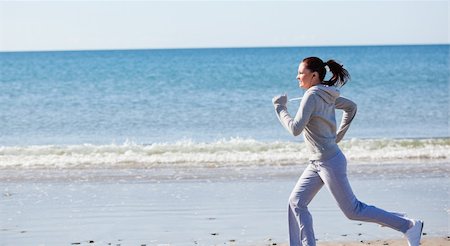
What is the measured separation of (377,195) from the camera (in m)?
10.4

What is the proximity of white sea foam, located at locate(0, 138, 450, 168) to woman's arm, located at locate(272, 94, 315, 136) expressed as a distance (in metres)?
8.35

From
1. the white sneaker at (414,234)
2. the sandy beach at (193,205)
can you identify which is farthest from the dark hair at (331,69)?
the sandy beach at (193,205)

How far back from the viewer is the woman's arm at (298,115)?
5777 millimetres

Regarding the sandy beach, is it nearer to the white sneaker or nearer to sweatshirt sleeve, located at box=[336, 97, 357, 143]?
the white sneaker

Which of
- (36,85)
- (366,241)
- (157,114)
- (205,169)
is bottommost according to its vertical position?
(366,241)

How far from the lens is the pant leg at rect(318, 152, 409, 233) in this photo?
19.6 ft

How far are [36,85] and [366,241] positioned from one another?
130ft

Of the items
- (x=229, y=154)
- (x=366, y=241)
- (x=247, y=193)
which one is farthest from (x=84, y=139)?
(x=366, y=241)

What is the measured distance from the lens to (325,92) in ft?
19.5

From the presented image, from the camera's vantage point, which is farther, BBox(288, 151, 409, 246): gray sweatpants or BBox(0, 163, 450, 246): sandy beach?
BBox(0, 163, 450, 246): sandy beach

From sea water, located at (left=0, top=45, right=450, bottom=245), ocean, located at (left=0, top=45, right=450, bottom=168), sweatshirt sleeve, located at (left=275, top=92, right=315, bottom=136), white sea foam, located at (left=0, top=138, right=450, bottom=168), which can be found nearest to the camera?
sweatshirt sleeve, located at (left=275, top=92, right=315, bottom=136)

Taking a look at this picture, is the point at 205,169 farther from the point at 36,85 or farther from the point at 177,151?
the point at 36,85

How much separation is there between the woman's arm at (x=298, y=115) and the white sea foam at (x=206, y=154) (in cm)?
835

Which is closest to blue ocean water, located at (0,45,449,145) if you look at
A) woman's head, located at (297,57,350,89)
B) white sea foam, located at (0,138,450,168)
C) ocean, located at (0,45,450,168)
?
ocean, located at (0,45,450,168)
